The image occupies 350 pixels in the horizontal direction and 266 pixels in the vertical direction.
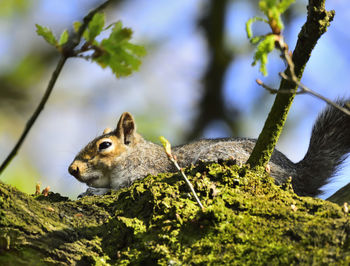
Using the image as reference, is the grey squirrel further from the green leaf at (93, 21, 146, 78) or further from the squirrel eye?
the green leaf at (93, 21, 146, 78)

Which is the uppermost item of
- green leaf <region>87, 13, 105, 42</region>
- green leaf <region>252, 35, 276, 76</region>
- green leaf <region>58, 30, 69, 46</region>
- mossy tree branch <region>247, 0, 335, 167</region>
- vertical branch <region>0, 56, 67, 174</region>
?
mossy tree branch <region>247, 0, 335, 167</region>

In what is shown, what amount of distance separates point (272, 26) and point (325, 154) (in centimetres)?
213

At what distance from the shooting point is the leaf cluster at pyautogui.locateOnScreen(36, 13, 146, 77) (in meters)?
0.99

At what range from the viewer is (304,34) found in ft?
5.65

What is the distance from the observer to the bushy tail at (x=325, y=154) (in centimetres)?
308

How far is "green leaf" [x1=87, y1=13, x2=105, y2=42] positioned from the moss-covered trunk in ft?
2.29

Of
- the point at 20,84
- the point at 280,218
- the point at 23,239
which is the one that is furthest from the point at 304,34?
the point at 20,84

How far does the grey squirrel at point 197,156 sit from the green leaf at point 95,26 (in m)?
2.17

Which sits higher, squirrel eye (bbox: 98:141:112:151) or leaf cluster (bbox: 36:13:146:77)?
squirrel eye (bbox: 98:141:112:151)

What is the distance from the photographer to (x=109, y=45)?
1016 mm

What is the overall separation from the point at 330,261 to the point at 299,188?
6.19ft

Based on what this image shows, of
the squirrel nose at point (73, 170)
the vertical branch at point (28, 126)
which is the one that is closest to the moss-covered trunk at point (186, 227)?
the vertical branch at point (28, 126)

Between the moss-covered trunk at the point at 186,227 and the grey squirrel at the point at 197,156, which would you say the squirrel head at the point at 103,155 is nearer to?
the grey squirrel at the point at 197,156

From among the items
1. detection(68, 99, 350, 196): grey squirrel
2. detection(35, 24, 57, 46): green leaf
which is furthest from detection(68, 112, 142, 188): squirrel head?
detection(35, 24, 57, 46): green leaf
